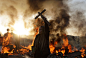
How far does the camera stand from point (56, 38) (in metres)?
22.3

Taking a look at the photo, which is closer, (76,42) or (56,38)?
(56,38)

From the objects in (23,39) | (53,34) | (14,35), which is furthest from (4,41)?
(23,39)

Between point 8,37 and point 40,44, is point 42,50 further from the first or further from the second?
point 8,37

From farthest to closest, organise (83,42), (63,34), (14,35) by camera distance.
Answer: (83,42) < (14,35) < (63,34)

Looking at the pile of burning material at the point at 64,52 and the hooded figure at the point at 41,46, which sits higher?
the hooded figure at the point at 41,46

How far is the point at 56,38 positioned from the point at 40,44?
11.7 meters

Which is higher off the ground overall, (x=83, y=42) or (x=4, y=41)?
(x=4, y=41)

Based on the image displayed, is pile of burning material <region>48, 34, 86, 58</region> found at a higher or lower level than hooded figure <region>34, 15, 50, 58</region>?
lower

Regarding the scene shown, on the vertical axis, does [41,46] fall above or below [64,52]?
above

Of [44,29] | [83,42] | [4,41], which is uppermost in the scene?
[44,29]

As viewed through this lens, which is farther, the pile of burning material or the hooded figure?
the pile of burning material

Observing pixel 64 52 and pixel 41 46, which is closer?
pixel 41 46

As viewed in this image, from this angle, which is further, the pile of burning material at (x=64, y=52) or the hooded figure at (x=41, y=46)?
the pile of burning material at (x=64, y=52)

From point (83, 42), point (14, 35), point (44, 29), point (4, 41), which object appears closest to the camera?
point (44, 29)
